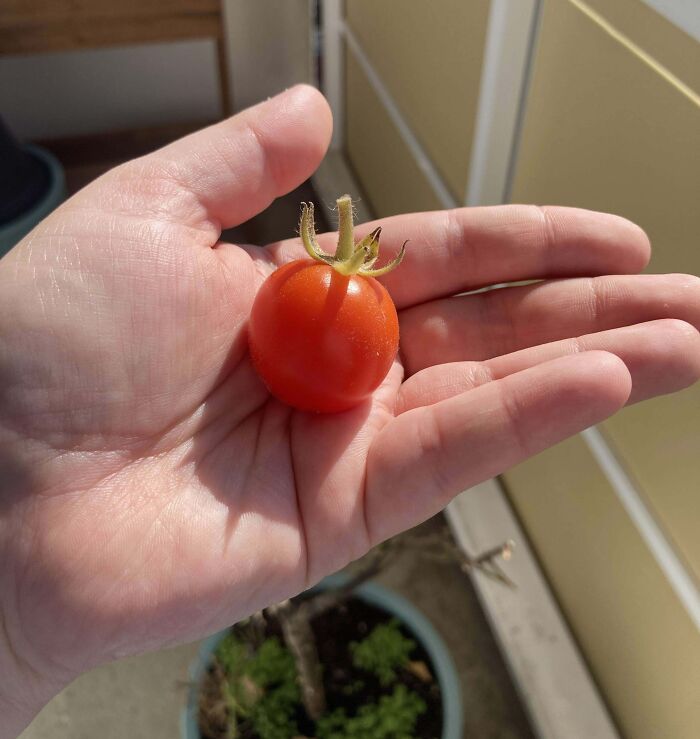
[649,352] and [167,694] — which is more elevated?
[167,694]

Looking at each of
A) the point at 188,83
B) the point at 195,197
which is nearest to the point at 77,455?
the point at 195,197

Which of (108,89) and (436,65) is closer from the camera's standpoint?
(436,65)

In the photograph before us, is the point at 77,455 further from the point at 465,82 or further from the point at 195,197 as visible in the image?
the point at 465,82

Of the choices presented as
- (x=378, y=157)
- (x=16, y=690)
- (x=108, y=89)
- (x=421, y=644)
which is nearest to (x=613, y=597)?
(x=421, y=644)

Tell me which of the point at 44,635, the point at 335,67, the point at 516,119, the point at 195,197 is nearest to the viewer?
the point at 44,635

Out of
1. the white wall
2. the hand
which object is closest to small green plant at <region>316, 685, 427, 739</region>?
the hand

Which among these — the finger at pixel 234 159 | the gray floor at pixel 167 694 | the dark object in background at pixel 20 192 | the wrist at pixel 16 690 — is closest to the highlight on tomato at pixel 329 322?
the finger at pixel 234 159

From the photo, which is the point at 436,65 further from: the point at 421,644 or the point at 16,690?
the point at 16,690
